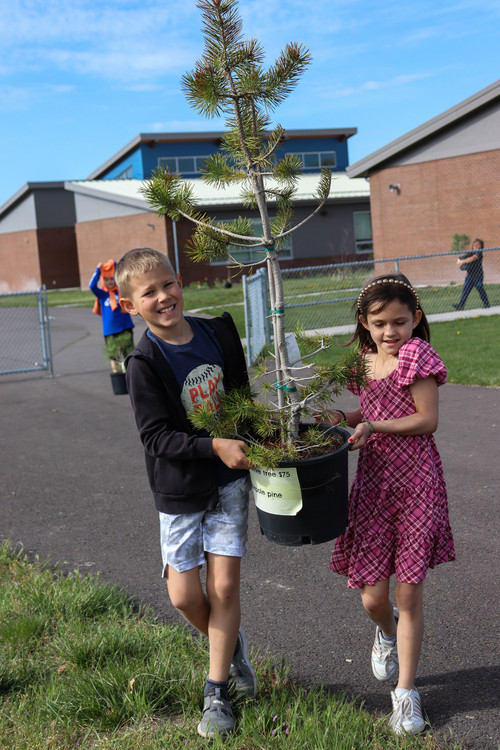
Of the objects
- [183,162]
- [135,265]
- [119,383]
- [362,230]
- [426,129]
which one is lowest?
[119,383]

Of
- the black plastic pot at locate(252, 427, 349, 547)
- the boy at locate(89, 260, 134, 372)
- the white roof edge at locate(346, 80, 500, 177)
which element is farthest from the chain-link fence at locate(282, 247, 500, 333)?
the black plastic pot at locate(252, 427, 349, 547)

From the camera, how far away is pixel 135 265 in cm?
274

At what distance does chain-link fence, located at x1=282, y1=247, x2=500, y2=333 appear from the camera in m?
16.6

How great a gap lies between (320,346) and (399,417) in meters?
0.40

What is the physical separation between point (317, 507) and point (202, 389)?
58 cm

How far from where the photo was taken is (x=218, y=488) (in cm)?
275

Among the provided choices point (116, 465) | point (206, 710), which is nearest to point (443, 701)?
point (206, 710)

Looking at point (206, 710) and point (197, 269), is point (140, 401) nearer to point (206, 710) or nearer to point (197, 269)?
point (206, 710)

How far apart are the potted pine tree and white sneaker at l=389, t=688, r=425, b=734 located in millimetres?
612

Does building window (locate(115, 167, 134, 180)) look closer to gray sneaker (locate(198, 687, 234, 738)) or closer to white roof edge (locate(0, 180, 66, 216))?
white roof edge (locate(0, 180, 66, 216))

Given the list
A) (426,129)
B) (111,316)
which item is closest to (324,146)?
(426,129)

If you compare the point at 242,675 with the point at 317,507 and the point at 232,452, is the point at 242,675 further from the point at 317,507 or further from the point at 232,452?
the point at 232,452

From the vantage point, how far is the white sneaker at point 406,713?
2600 millimetres

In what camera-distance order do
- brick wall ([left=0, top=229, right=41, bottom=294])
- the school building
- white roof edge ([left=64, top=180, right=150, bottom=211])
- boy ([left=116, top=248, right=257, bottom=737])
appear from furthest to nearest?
brick wall ([left=0, top=229, right=41, bottom=294]) < the school building < white roof edge ([left=64, top=180, right=150, bottom=211]) < boy ([left=116, top=248, right=257, bottom=737])
